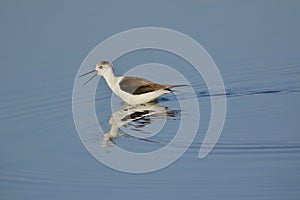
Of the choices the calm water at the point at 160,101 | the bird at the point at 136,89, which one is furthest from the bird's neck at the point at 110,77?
the calm water at the point at 160,101

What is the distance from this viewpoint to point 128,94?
10172 mm

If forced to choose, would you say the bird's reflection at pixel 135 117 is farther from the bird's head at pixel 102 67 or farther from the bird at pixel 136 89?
the bird's head at pixel 102 67

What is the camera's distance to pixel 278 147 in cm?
828

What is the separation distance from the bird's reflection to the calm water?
0.14 m

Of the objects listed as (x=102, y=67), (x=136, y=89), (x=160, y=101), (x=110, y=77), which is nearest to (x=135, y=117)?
(x=136, y=89)

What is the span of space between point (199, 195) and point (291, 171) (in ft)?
Answer: 3.55

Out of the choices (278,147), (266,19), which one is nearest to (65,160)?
(278,147)

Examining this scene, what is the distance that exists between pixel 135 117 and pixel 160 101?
69 cm

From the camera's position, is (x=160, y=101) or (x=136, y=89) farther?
(x=160, y=101)

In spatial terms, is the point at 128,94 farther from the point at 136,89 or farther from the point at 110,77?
the point at 110,77

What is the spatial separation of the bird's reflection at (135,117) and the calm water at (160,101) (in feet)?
0.45

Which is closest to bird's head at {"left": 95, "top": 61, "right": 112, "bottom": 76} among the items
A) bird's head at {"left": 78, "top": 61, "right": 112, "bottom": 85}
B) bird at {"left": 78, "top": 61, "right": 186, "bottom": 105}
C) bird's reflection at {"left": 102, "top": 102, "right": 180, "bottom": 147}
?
bird's head at {"left": 78, "top": 61, "right": 112, "bottom": 85}

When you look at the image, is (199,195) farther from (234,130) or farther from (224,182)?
(234,130)

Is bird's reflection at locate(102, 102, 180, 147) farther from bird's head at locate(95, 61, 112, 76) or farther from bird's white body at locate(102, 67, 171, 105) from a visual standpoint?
bird's head at locate(95, 61, 112, 76)
